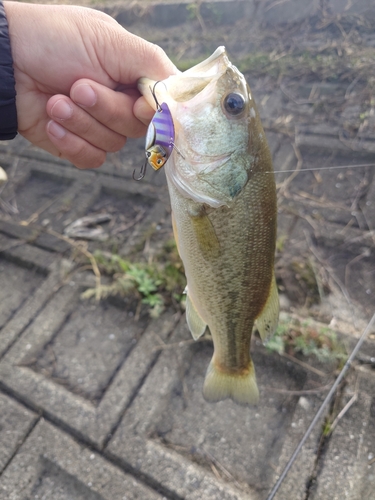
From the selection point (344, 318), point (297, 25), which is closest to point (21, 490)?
point (344, 318)

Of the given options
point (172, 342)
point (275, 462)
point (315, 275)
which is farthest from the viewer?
point (315, 275)

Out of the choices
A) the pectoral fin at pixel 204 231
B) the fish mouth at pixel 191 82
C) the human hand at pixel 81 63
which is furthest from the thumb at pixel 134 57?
the pectoral fin at pixel 204 231

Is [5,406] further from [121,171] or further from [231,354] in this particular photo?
[121,171]

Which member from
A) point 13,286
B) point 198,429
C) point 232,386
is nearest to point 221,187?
point 232,386

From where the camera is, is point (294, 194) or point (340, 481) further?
point (294, 194)

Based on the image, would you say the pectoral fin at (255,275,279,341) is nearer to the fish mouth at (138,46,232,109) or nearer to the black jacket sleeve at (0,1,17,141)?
the fish mouth at (138,46,232,109)

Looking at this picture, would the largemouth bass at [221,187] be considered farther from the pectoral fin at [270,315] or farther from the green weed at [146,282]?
the green weed at [146,282]

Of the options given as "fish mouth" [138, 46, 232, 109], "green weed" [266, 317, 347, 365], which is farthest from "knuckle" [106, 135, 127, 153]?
"green weed" [266, 317, 347, 365]

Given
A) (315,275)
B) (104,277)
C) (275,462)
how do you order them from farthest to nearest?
(104,277), (315,275), (275,462)
